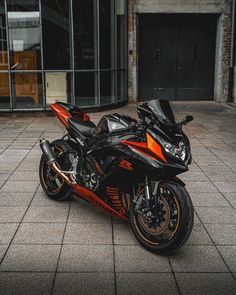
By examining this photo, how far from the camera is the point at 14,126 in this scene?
431 inches

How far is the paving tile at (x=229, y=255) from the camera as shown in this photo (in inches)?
157

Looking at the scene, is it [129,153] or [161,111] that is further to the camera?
[129,153]

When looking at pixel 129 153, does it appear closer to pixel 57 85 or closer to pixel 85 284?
pixel 85 284

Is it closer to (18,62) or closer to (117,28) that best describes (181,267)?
(18,62)

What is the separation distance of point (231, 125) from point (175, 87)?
4.82 metres

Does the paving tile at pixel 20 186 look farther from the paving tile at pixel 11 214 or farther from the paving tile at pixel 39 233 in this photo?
the paving tile at pixel 39 233

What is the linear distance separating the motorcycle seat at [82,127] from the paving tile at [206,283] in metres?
1.99

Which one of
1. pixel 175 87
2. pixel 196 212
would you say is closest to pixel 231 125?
pixel 175 87

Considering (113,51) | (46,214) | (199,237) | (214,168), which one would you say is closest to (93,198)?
(46,214)

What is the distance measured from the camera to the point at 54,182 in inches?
226

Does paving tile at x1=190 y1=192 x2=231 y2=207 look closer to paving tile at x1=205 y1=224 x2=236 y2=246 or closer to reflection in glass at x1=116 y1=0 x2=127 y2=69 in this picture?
paving tile at x1=205 y1=224 x2=236 y2=246

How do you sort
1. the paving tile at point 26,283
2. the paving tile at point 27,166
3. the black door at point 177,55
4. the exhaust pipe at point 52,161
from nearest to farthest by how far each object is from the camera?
the paving tile at point 26,283 → the exhaust pipe at point 52,161 → the paving tile at point 27,166 → the black door at point 177,55

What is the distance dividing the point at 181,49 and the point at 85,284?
12.8 m

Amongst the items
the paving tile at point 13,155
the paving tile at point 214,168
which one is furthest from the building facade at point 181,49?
the paving tile at point 214,168
